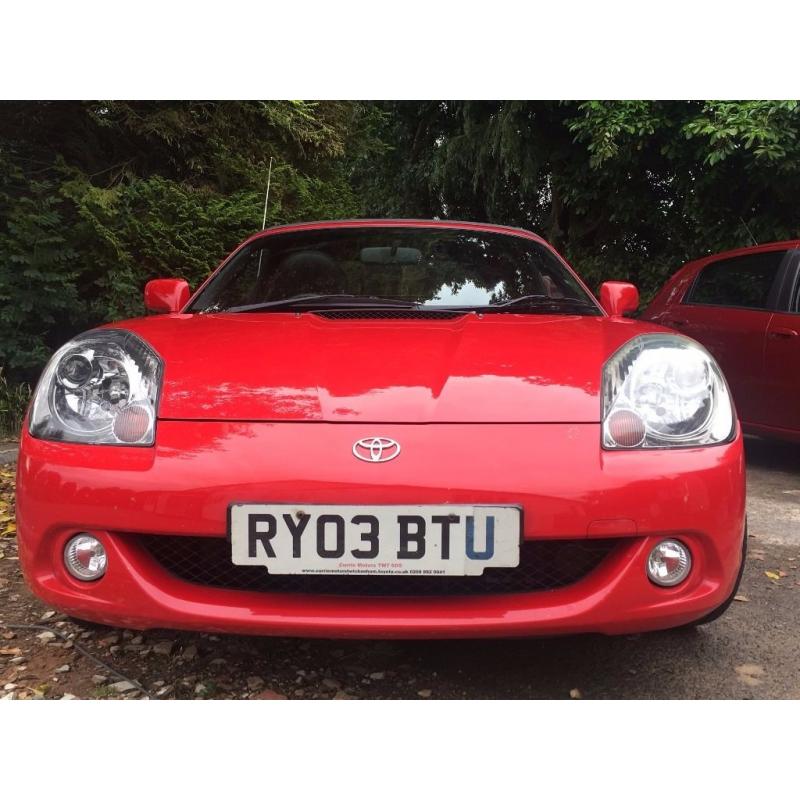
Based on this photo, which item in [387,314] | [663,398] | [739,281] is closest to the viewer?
[663,398]

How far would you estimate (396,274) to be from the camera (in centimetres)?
289

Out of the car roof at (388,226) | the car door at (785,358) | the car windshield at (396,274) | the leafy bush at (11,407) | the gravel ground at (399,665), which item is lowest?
the leafy bush at (11,407)

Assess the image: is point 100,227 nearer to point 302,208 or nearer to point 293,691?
point 302,208

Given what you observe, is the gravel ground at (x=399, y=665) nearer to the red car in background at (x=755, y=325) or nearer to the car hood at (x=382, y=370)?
the car hood at (x=382, y=370)

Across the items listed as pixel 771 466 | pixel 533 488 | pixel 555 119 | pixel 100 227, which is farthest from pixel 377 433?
pixel 555 119

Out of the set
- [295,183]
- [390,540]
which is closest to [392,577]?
[390,540]

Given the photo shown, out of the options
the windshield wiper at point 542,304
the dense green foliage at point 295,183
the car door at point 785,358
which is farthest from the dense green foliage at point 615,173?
the windshield wiper at point 542,304

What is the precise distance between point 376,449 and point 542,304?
117cm

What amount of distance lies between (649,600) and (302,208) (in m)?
8.61

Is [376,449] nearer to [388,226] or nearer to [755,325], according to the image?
[388,226]

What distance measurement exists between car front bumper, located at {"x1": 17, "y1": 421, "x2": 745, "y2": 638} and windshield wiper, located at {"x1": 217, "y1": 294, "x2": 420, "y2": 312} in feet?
3.15

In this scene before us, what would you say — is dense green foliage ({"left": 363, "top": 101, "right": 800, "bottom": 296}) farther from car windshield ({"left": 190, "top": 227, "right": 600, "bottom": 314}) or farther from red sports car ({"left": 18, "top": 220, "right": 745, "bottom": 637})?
red sports car ({"left": 18, "top": 220, "right": 745, "bottom": 637})

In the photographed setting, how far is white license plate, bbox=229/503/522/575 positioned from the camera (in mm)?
1579

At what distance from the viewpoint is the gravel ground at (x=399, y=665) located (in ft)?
6.42
